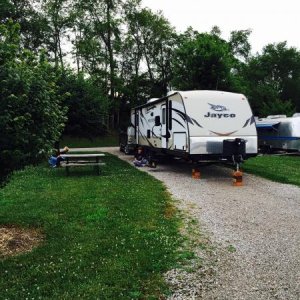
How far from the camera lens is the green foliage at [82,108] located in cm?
2434

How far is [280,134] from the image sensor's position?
29578 mm

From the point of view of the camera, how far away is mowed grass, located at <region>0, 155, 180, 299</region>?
5.06m

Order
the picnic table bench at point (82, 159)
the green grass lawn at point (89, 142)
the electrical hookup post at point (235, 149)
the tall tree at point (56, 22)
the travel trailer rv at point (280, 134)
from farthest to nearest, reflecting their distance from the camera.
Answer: the tall tree at point (56, 22) → the green grass lawn at point (89, 142) → the travel trailer rv at point (280, 134) → the picnic table bench at point (82, 159) → the electrical hookup post at point (235, 149)

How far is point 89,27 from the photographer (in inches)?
1916

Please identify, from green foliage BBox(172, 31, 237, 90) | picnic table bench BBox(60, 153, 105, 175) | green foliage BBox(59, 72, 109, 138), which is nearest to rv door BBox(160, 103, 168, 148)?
picnic table bench BBox(60, 153, 105, 175)

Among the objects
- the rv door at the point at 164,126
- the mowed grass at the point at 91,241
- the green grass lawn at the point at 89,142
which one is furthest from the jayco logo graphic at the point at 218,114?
the green grass lawn at the point at 89,142

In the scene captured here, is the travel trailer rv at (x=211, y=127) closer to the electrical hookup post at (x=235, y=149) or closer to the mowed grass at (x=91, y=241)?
the electrical hookup post at (x=235, y=149)

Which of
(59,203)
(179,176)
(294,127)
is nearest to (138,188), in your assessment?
(59,203)

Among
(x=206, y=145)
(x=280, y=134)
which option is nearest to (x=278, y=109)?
(x=280, y=134)

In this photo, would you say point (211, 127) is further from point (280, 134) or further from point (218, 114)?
point (280, 134)

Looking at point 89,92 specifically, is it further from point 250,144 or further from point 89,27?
point 89,27

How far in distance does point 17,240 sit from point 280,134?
25.5 m

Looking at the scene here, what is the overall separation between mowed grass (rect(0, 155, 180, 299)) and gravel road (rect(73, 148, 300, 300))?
1.88ft

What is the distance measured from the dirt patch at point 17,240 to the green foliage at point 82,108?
16.8 metres
